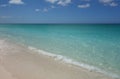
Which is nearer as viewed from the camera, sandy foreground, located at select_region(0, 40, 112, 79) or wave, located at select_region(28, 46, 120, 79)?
sandy foreground, located at select_region(0, 40, 112, 79)

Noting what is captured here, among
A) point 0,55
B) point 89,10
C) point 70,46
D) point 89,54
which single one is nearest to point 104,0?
point 89,10

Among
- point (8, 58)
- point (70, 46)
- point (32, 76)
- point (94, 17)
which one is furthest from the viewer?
point (70, 46)

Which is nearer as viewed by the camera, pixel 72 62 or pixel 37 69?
pixel 37 69

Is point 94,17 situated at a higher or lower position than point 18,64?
higher

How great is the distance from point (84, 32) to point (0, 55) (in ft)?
7.27

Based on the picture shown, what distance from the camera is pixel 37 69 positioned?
8.71 feet

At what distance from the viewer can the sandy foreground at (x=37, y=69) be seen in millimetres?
2439

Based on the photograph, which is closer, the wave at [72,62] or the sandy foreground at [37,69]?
the sandy foreground at [37,69]

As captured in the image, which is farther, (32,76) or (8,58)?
(8,58)

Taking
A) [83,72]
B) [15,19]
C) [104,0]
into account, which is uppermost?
[104,0]

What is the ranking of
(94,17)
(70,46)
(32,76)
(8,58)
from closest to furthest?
(32,76) < (94,17) < (8,58) < (70,46)

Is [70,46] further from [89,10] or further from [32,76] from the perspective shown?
[32,76]

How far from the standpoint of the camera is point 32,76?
7.98 feet

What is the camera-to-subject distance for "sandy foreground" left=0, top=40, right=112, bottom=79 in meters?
2.44
